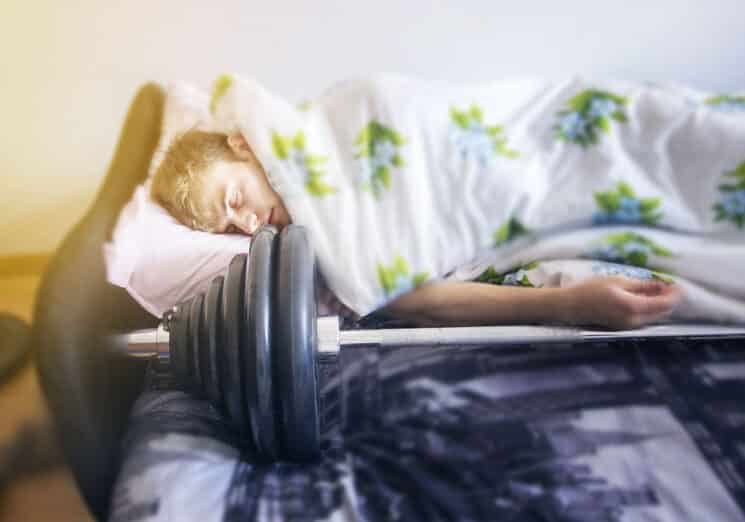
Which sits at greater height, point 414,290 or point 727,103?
point 727,103

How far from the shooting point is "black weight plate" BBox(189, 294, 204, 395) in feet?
2.32

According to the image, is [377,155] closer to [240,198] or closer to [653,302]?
[240,198]

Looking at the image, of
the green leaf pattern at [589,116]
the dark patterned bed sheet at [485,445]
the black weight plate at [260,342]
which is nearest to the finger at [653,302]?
the dark patterned bed sheet at [485,445]

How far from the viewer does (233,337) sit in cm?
66

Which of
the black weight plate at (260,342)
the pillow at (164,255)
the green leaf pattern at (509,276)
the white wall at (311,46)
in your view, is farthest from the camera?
the white wall at (311,46)

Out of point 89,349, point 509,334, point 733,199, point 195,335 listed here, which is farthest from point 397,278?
point 733,199

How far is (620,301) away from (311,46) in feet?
2.45

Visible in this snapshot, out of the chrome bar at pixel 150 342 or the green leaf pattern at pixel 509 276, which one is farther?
the green leaf pattern at pixel 509 276

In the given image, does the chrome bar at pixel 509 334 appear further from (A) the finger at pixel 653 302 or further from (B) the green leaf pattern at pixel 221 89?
(B) the green leaf pattern at pixel 221 89

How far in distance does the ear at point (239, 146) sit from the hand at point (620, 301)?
468 mm

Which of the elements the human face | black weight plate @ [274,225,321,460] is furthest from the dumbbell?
the human face

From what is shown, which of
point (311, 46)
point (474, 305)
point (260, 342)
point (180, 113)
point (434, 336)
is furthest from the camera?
point (311, 46)

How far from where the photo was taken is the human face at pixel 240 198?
2.63 feet

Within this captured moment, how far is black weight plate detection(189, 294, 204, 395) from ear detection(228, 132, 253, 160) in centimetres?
21
